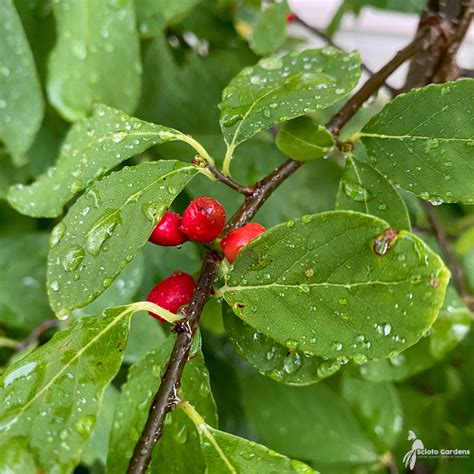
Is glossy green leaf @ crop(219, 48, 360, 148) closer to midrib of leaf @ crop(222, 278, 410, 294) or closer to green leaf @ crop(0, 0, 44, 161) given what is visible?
midrib of leaf @ crop(222, 278, 410, 294)

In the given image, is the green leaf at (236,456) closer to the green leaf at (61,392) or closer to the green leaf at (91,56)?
the green leaf at (61,392)

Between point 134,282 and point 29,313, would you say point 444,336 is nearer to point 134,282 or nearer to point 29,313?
point 134,282

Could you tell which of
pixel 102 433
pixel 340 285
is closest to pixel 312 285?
pixel 340 285

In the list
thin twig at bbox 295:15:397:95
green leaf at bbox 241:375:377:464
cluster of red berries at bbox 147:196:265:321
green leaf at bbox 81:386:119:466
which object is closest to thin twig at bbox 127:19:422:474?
cluster of red berries at bbox 147:196:265:321

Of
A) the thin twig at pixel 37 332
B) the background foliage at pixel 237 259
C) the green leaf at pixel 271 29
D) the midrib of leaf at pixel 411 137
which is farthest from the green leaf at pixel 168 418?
the green leaf at pixel 271 29

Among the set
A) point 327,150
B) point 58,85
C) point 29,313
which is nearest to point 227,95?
point 327,150
